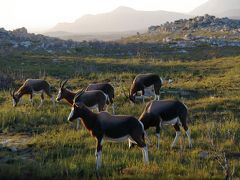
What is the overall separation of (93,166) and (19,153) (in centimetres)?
321

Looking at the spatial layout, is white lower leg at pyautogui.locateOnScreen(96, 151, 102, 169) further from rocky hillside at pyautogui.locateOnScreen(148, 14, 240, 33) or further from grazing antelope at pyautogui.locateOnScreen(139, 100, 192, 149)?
rocky hillside at pyautogui.locateOnScreen(148, 14, 240, 33)

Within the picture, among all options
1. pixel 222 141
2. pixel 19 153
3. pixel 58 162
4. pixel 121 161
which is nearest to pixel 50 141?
pixel 19 153

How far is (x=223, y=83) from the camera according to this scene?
2859 cm

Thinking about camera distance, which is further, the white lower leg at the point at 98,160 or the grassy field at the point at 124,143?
the white lower leg at the point at 98,160

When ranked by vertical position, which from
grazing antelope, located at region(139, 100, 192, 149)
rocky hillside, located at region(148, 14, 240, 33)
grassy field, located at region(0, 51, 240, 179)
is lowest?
rocky hillside, located at region(148, 14, 240, 33)

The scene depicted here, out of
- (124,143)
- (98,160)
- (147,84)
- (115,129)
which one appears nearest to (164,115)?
(124,143)

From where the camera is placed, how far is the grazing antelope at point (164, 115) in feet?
49.6

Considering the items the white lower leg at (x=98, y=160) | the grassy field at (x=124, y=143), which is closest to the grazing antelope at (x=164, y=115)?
the grassy field at (x=124, y=143)

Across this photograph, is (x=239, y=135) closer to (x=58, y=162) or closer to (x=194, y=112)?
(x=194, y=112)

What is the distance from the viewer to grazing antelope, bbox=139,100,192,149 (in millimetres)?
15125

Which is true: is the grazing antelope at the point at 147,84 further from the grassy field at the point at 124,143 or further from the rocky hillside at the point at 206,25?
the rocky hillside at the point at 206,25

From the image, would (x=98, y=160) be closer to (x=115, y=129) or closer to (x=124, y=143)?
(x=115, y=129)

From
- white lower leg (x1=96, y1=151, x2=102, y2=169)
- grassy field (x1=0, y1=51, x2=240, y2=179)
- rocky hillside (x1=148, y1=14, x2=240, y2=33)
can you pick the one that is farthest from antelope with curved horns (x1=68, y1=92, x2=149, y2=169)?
rocky hillside (x1=148, y1=14, x2=240, y2=33)

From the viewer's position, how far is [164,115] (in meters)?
15.2
